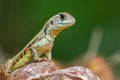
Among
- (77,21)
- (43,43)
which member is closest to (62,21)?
(43,43)

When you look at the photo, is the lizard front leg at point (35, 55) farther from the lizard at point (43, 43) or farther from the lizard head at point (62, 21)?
the lizard head at point (62, 21)

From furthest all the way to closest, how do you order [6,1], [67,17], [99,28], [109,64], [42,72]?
1. [6,1]
2. [99,28]
3. [109,64]
4. [67,17]
5. [42,72]

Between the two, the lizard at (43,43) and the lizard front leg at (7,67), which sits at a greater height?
the lizard at (43,43)

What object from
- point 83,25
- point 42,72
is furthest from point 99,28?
point 42,72

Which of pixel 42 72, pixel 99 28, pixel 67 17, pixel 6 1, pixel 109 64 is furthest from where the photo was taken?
pixel 6 1

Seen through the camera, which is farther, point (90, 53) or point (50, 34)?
point (90, 53)

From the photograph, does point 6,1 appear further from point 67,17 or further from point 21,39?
point 67,17

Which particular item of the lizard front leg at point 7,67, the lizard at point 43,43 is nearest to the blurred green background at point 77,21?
the lizard at point 43,43

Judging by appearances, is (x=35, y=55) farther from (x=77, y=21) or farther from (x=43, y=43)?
(x=77, y=21)
